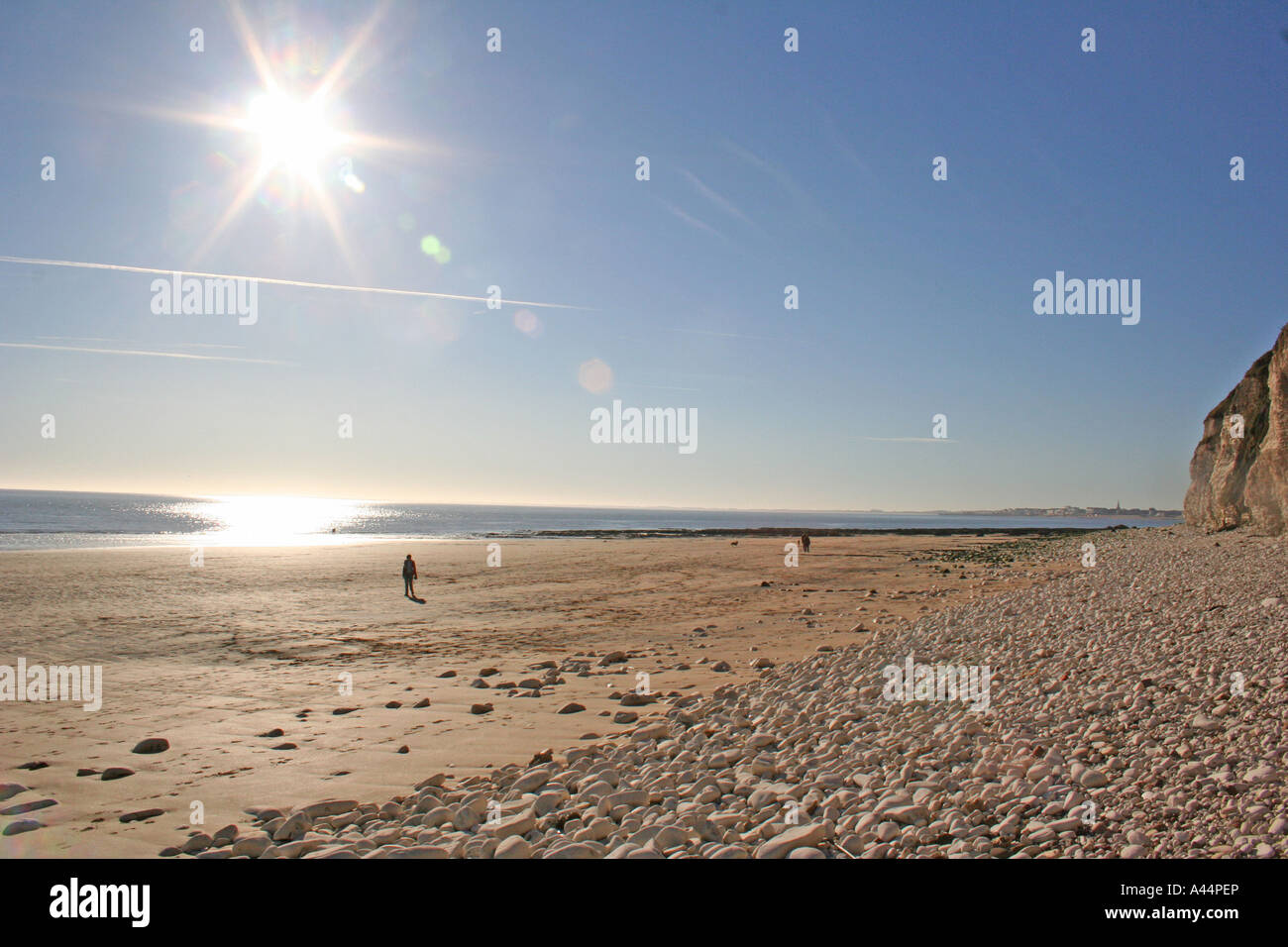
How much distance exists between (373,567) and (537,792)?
28.4 m

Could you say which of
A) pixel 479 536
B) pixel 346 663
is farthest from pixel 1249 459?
pixel 479 536

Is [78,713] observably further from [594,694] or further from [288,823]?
[594,694]

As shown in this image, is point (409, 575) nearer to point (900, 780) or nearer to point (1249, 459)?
point (900, 780)

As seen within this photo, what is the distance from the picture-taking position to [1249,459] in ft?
119

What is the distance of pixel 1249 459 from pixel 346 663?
4589 cm

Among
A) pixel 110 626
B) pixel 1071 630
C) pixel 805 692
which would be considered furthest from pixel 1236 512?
pixel 110 626

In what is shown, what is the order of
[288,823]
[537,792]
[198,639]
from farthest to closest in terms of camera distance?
1. [198,639]
2. [537,792]
3. [288,823]

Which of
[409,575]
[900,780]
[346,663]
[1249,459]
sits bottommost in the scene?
[346,663]

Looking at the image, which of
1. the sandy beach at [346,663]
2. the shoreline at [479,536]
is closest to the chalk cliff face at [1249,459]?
the sandy beach at [346,663]

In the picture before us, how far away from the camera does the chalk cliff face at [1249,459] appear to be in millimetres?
29031

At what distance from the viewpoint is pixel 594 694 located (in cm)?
1048

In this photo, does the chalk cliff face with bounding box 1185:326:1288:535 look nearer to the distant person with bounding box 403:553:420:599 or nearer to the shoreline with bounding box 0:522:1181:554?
the shoreline with bounding box 0:522:1181:554

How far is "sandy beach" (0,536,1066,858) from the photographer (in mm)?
6969

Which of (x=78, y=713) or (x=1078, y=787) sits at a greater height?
(x=1078, y=787)
